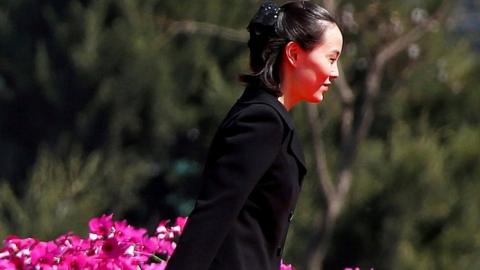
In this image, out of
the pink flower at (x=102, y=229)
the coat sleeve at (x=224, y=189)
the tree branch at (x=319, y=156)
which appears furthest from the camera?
the tree branch at (x=319, y=156)

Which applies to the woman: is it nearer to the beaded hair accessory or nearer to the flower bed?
the beaded hair accessory

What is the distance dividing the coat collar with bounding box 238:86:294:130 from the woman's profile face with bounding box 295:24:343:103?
67mm

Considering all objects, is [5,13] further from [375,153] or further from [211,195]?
[211,195]

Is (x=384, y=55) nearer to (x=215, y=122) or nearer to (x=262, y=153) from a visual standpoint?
(x=215, y=122)

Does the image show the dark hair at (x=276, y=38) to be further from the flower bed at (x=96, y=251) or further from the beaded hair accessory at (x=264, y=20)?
the flower bed at (x=96, y=251)

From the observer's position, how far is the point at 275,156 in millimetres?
2906

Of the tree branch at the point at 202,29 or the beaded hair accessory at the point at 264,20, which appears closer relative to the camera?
the beaded hair accessory at the point at 264,20

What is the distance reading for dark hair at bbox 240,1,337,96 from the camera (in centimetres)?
302

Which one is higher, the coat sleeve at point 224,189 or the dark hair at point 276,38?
the dark hair at point 276,38

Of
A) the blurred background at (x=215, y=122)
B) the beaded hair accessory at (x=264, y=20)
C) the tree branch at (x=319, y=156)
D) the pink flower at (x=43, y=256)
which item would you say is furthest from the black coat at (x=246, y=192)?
the tree branch at (x=319, y=156)

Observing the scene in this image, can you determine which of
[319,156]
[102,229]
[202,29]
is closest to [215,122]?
[202,29]

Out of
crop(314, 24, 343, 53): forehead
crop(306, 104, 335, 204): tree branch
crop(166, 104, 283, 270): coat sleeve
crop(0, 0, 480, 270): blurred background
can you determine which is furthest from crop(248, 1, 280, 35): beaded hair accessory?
crop(306, 104, 335, 204): tree branch

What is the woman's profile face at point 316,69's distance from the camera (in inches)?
119

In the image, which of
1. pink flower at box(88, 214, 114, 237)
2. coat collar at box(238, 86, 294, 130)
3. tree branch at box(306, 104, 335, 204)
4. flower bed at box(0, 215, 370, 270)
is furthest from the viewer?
tree branch at box(306, 104, 335, 204)
